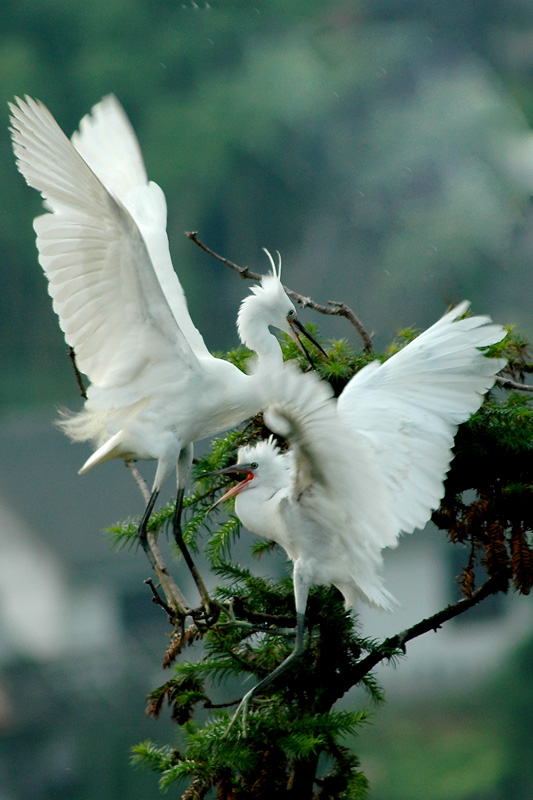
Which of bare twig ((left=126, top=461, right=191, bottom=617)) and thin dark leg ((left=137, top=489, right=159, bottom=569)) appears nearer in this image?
bare twig ((left=126, top=461, right=191, bottom=617))

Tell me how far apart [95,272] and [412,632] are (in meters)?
0.58

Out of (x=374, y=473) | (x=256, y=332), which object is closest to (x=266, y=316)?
(x=256, y=332)

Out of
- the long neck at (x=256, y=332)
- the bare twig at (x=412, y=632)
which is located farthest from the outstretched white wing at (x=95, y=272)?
the bare twig at (x=412, y=632)

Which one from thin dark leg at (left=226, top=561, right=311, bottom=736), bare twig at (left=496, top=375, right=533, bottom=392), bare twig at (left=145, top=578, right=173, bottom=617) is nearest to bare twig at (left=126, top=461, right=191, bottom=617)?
bare twig at (left=145, top=578, right=173, bottom=617)

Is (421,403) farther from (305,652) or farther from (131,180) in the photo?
(131,180)

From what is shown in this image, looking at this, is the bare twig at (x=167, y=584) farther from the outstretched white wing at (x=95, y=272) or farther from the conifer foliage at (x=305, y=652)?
the outstretched white wing at (x=95, y=272)

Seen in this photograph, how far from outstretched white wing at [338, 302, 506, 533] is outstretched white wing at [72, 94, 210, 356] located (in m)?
0.33

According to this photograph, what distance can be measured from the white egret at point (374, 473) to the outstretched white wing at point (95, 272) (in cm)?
21

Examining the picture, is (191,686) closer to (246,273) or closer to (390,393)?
(390,393)

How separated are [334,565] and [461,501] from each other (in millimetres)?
214

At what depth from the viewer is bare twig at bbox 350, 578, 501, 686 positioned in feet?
3.04

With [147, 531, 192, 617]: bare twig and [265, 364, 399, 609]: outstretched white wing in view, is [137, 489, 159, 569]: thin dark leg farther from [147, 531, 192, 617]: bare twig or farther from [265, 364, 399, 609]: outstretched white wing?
[265, 364, 399, 609]: outstretched white wing

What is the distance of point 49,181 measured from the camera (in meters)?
0.95

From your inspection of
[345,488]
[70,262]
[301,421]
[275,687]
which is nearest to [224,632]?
[275,687]
